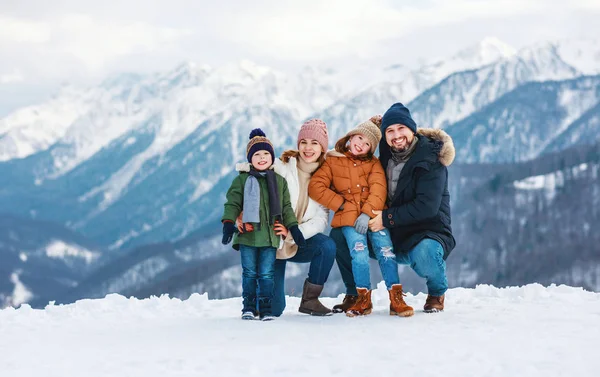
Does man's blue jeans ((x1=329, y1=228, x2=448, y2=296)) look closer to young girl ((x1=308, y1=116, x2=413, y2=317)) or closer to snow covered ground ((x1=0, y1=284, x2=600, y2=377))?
young girl ((x1=308, y1=116, x2=413, y2=317))

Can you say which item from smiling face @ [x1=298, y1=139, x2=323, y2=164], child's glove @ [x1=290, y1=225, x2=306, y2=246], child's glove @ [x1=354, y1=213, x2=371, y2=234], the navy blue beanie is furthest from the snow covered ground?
the navy blue beanie

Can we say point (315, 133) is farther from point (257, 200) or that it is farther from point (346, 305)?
point (346, 305)

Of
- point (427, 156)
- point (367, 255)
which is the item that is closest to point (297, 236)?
Result: point (367, 255)

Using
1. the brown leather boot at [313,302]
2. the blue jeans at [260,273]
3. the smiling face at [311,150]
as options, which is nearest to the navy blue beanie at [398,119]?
the smiling face at [311,150]

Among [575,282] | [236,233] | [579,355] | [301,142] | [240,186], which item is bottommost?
[575,282]

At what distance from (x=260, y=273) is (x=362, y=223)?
1.59m

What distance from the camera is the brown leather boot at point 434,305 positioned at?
385 inches

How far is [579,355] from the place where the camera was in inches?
280

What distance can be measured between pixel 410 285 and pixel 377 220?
455 feet

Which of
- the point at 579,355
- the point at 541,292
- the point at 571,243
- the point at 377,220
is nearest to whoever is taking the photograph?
the point at 579,355

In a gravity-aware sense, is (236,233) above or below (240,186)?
below

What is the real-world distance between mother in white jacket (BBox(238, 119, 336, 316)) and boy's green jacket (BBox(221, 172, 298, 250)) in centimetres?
16

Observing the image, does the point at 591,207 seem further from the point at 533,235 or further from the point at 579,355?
the point at 579,355

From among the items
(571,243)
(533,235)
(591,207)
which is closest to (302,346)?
(571,243)
